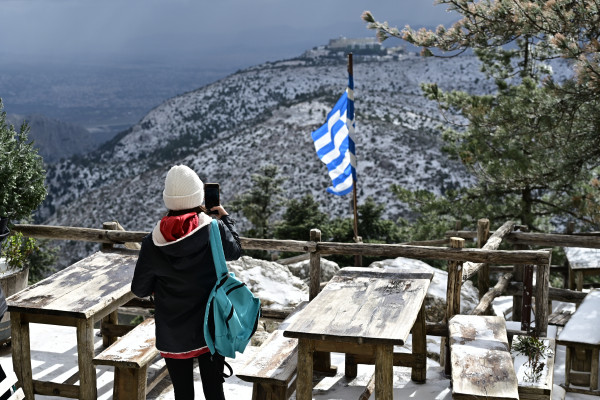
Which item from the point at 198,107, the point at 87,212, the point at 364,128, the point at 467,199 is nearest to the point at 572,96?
the point at 467,199

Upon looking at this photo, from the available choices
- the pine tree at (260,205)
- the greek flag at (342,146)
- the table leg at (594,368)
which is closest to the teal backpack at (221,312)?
the table leg at (594,368)

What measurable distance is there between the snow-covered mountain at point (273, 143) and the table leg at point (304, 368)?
75.4 ft

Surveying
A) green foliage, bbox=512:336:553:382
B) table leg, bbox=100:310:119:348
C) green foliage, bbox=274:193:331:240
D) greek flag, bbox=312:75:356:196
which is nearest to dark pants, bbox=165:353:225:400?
green foliage, bbox=512:336:553:382

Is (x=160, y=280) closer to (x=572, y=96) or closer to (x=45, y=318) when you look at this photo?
(x=45, y=318)

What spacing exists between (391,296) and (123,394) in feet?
6.22

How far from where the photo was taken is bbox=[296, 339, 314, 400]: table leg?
13.1 feet

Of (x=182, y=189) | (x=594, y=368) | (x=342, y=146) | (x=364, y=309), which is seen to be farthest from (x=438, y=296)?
(x=182, y=189)

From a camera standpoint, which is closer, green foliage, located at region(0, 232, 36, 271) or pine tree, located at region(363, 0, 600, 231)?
green foliage, located at region(0, 232, 36, 271)

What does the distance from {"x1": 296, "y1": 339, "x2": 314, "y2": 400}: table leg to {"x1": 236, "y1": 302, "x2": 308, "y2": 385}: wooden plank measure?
96mm

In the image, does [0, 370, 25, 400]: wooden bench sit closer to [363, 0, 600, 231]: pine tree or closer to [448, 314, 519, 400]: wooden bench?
[448, 314, 519, 400]: wooden bench

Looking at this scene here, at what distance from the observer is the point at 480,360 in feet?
14.1

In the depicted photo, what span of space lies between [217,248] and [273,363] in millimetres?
1122

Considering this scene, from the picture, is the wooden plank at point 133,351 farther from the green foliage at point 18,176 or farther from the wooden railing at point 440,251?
the green foliage at point 18,176

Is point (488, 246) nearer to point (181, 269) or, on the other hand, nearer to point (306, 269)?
point (181, 269)
